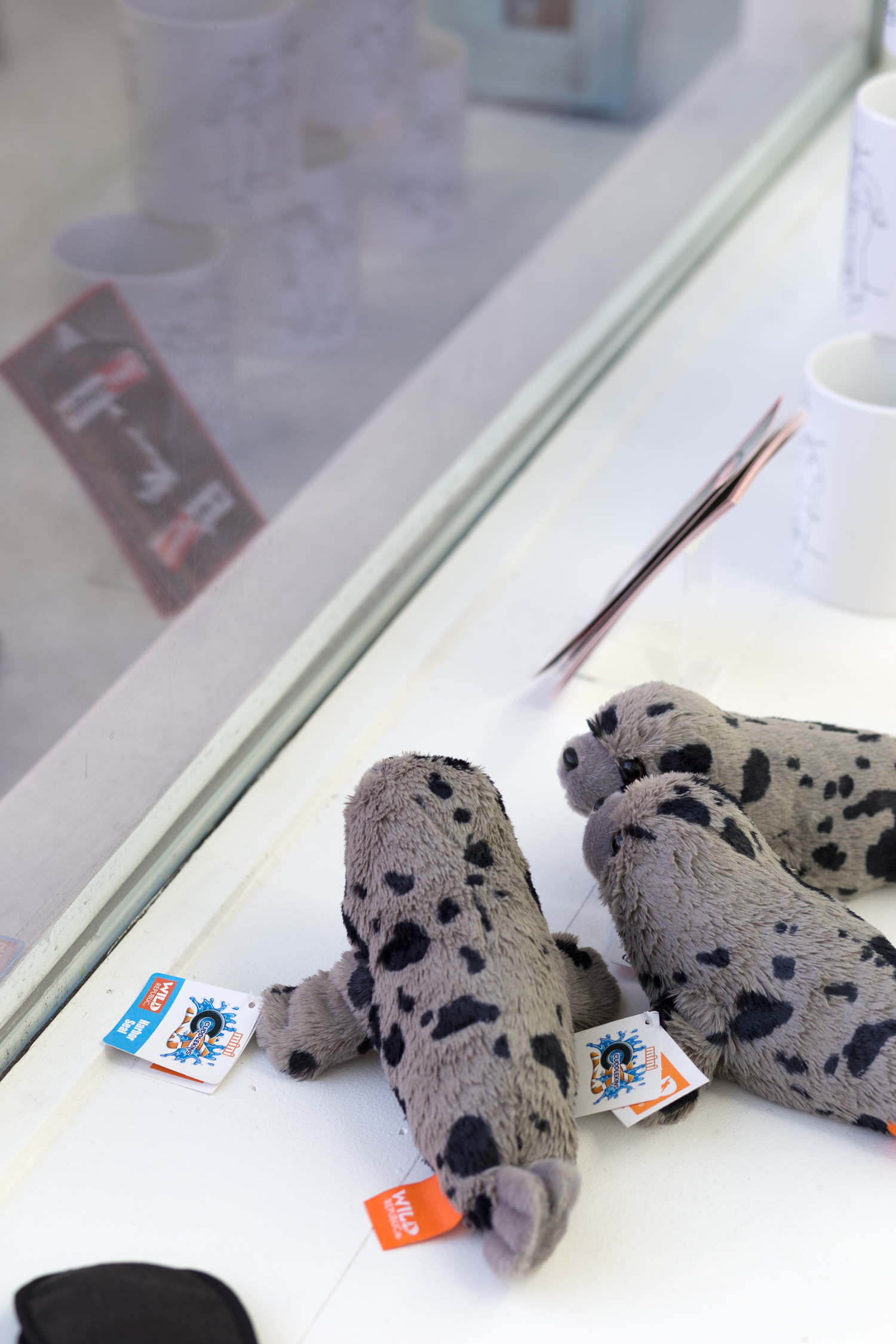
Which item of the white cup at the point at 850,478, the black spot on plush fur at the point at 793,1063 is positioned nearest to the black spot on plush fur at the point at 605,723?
the black spot on plush fur at the point at 793,1063

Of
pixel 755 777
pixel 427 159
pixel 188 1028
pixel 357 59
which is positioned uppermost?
pixel 357 59

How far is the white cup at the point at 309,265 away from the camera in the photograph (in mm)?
1188

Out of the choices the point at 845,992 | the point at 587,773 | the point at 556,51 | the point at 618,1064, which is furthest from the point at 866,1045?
the point at 556,51

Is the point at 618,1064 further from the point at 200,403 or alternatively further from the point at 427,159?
the point at 427,159

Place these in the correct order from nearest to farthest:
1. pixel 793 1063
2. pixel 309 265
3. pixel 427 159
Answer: pixel 793 1063 → pixel 309 265 → pixel 427 159

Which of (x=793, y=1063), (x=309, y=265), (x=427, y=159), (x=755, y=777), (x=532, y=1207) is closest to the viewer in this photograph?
(x=532, y=1207)

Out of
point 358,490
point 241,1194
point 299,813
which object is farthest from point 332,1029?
point 358,490

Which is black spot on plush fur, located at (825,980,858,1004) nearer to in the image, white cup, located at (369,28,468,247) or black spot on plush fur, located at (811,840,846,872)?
black spot on plush fur, located at (811,840,846,872)

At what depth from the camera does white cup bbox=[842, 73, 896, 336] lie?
111 centimetres

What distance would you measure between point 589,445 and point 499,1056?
815mm

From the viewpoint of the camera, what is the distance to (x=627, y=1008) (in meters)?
0.83

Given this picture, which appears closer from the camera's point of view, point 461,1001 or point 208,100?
point 461,1001

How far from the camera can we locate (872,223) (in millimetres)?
1143

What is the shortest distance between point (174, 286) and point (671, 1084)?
75cm
